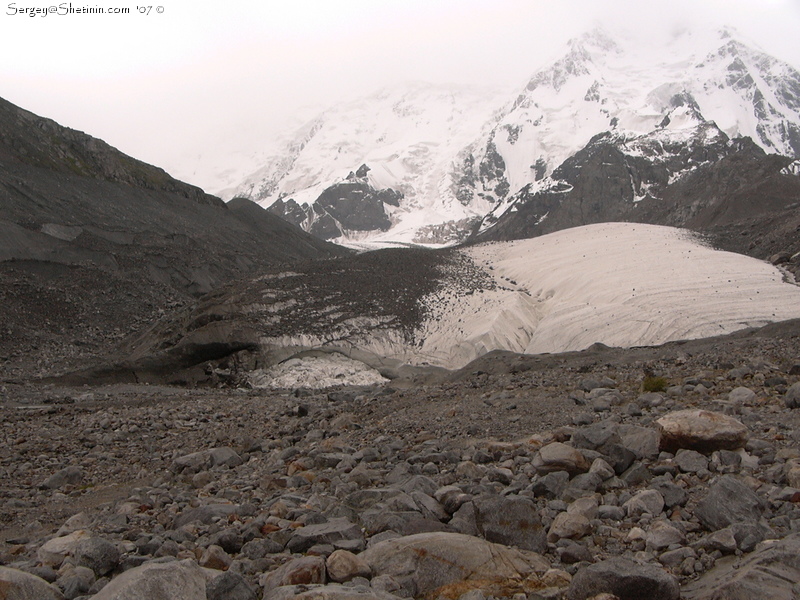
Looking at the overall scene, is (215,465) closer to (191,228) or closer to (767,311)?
(767,311)

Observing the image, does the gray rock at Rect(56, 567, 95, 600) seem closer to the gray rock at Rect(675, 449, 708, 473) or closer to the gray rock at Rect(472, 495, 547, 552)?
the gray rock at Rect(472, 495, 547, 552)

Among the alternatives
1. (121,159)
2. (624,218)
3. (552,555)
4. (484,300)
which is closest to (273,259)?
(121,159)

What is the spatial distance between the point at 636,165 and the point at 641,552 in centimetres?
15920

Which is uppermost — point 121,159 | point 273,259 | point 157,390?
point 121,159

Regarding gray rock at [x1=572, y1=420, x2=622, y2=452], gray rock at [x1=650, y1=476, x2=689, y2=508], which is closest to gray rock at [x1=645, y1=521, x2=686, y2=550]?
gray rock at [x1=650, y1=476, x2=689, y2=508]

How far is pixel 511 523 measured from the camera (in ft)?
21.0

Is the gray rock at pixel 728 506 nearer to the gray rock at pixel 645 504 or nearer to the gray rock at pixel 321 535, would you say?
the gray rock at pixel 645 504

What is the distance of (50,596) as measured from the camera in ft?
17.5

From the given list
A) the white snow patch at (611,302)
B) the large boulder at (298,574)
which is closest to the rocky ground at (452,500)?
the large boulder at (298,574)

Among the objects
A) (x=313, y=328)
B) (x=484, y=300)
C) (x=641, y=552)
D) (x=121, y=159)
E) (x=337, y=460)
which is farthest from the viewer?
(x=121, y=159)

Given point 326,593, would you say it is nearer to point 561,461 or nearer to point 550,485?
point 550,485

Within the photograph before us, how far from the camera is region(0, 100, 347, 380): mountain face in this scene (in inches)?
1379

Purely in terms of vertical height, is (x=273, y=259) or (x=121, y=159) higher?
(x=121, y=159)

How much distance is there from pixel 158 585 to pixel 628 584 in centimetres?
329
